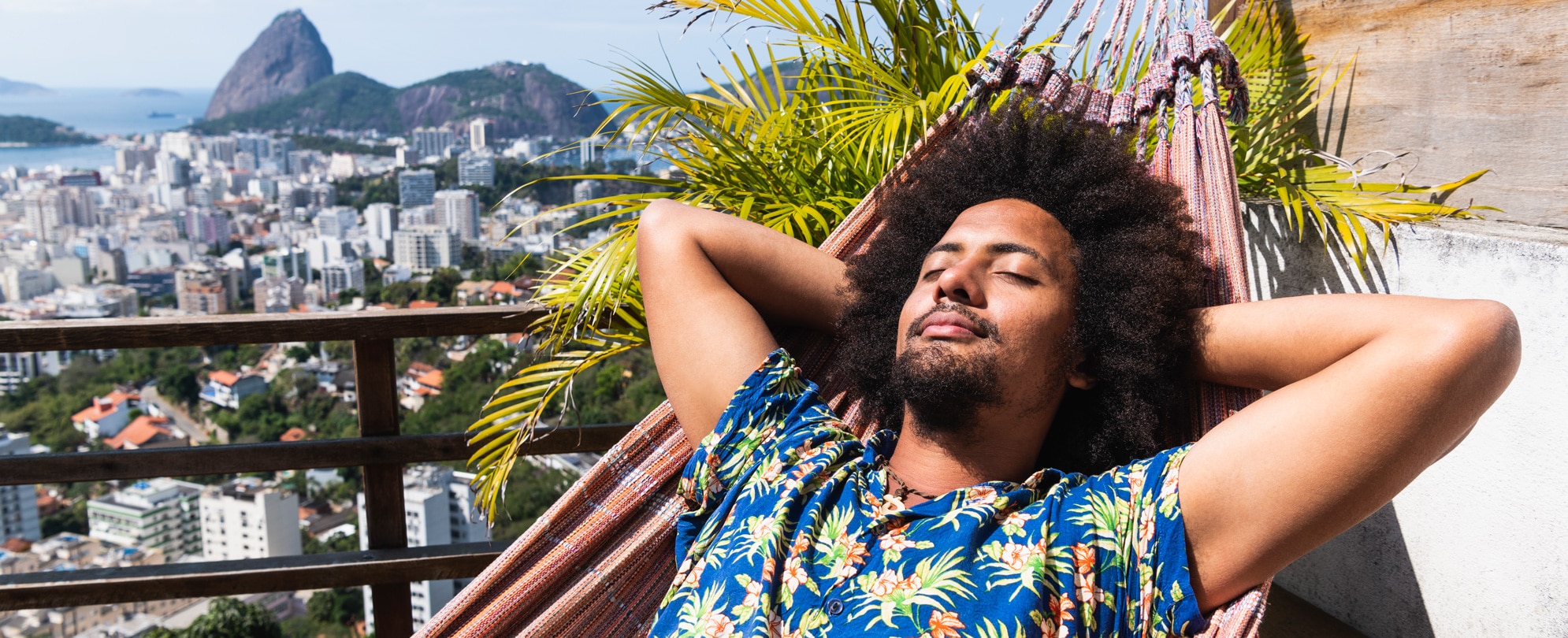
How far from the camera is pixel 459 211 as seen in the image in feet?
159

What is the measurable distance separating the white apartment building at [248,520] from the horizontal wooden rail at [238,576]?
75.8ft

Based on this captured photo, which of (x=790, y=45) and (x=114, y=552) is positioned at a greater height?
(x=790, y=45)

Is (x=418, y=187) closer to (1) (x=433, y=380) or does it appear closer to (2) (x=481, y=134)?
(2) (x=481, y=134)

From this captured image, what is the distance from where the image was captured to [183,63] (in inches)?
5733

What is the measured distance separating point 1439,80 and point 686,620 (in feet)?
6.29

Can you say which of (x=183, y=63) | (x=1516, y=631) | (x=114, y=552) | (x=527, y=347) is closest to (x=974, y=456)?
(x=1516, y=631)

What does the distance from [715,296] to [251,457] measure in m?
1.42

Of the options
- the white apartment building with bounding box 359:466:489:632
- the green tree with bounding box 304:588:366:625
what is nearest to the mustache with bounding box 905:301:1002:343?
the white apartment building with bounding box 359:466:489:632

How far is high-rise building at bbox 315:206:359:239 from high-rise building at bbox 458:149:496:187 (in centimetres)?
1493

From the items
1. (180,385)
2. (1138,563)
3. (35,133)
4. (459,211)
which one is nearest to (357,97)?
(459,211)

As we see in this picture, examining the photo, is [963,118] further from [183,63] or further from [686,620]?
[183,63]

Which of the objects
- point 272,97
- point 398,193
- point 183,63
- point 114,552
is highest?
point 183,63

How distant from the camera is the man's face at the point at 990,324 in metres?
1.38

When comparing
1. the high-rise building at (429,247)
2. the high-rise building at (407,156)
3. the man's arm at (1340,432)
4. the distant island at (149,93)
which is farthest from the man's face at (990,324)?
the distant island at (149,93)
